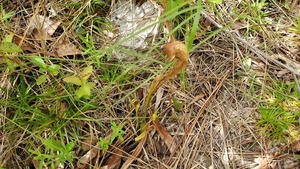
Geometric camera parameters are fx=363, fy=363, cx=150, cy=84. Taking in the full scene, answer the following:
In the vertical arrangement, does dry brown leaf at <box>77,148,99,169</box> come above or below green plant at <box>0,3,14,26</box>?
below

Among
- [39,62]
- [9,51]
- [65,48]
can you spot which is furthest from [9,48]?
[65,48]

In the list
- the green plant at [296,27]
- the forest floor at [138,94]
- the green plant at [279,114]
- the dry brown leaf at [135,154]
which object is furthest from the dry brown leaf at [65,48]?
the green plant at [296,27]

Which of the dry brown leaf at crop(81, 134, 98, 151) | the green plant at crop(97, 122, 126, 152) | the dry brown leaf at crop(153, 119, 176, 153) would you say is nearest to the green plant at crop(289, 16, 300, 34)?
the dry brown leaf at crop(153, 119, 176, 153)

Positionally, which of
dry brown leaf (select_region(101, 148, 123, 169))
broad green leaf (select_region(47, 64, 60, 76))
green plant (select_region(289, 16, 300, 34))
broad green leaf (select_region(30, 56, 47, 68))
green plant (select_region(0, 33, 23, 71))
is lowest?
dry brown leaf (select_region(101, 148, 123, 169))

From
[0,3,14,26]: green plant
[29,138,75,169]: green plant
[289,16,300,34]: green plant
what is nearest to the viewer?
[29,138,75,169]: green plant

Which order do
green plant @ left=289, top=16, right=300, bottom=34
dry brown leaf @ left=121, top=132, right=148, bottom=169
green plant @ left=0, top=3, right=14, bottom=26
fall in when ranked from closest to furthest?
1. dry brown leaf @ left=121, top=132, right=148, bottom=169
2. green plant @ left=0, top=3, right=14, bottom=26
3. green plant @ left=289, top=16, right=300, bottom=34

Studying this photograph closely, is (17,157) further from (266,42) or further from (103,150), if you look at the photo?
(266,42)

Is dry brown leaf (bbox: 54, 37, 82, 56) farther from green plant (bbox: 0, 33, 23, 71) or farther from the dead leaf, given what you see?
green plant (bbox: 0, 33, 23, 71)

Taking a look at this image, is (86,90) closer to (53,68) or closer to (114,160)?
(53,68)

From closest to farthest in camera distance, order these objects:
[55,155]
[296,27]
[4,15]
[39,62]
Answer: [55,155] < [39,62] < [4,15] < [296,27]
